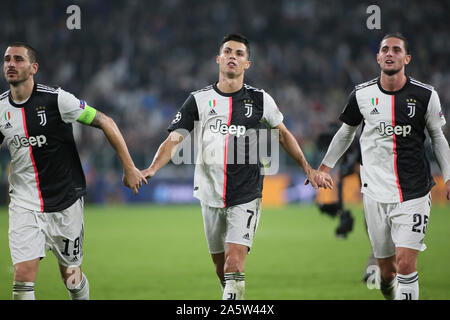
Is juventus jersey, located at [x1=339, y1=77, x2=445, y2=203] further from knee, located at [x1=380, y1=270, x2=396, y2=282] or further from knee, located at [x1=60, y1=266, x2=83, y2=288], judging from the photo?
knee, located at [x1=60, y1=266, x2=83, y2=288]

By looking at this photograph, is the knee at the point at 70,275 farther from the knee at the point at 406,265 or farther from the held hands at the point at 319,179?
the knee at the point at 406,265

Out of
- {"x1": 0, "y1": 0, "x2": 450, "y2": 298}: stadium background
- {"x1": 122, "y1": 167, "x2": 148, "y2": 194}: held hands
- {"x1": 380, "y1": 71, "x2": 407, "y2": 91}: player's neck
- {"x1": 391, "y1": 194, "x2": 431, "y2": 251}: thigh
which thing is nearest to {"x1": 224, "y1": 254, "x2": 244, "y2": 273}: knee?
{"x1": 122, "y1": 167, "x2": 148, "y2": 194}: held hands

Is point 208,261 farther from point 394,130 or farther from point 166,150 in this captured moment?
point 394,130

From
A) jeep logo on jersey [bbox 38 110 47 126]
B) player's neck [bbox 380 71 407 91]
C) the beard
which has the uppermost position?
the beard

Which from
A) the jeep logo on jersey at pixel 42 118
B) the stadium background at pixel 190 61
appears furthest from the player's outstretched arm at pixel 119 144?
the stadium background at pixel 190 61

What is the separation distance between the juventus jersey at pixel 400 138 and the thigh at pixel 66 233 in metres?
2.79

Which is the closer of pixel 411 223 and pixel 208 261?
pixel 411 223

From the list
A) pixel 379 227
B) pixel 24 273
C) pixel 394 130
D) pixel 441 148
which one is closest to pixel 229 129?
pixel 394 130

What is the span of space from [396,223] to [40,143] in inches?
131

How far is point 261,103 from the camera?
6.77 metres

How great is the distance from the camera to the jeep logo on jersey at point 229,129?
6621 mm

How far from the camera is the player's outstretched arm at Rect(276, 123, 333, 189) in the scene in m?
6.83

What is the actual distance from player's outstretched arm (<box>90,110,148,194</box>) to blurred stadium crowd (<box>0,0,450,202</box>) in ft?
54.6

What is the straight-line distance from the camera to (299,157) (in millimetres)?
6871
